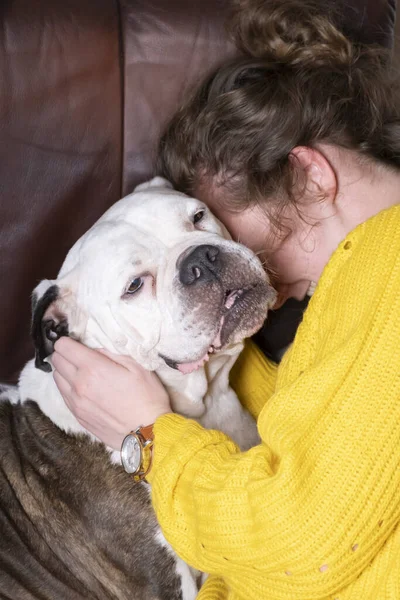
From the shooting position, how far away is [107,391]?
1765 millimetres

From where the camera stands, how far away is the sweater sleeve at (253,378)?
2.18 metres

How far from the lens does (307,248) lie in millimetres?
1980

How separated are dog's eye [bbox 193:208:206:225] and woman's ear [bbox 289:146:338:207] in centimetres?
25

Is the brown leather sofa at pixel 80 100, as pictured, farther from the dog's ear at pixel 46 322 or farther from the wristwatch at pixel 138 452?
the wristwatch at pixel 138 452

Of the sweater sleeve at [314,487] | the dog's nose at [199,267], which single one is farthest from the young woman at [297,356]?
the dog's nose at [199,267]

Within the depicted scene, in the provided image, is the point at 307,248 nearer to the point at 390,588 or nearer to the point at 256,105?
the point at 256,105

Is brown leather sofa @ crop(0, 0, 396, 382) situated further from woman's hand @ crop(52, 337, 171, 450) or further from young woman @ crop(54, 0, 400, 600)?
woman's hand @ crop(52, 337, 171, 450)

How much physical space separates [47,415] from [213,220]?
2.13ft

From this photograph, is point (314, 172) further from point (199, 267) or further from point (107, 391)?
point (107, 391)

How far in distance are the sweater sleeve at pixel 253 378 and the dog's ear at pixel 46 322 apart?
0.56 meters

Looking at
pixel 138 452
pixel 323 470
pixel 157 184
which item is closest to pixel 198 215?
pixel 157 184

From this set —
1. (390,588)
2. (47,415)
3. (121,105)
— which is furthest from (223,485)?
(121,105)

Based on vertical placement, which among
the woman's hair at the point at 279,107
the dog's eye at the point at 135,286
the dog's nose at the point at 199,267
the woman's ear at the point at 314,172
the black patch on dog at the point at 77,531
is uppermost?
the woman's hair at the point at 279,107

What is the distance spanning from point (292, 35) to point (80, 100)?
592 mm
